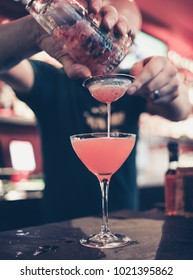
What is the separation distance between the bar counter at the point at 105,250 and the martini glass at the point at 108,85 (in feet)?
1.17

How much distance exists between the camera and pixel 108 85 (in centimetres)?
123

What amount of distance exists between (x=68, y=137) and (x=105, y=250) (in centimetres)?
138

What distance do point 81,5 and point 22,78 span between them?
0.97 metres

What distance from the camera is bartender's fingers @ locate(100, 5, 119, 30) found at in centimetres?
122

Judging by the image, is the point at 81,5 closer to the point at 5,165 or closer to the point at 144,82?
the point at 144,82

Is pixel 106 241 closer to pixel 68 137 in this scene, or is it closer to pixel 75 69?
pixel 75 69

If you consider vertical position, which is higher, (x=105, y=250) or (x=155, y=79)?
(x=155, y=79)

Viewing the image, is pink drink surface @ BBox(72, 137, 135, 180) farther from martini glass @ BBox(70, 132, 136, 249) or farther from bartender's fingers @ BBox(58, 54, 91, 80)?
bartender's fingers @ BBox(58, 54, 91, 80)

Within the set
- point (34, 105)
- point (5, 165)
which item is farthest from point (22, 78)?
point (5, 165)

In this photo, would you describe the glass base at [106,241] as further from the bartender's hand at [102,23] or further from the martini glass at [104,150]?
the bartender's hand at [102,23]

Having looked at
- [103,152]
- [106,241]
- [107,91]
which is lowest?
[106,241]

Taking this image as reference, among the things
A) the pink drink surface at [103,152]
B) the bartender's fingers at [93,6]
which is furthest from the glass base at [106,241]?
the bartender's fingers at [93,6]

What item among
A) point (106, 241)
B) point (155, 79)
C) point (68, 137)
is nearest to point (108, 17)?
point (155, 79)

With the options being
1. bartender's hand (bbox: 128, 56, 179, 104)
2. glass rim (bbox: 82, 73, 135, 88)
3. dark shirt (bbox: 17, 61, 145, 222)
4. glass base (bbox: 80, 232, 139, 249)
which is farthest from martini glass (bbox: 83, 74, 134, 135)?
dark shirt (bbox: 17, 61, 145, 222)
